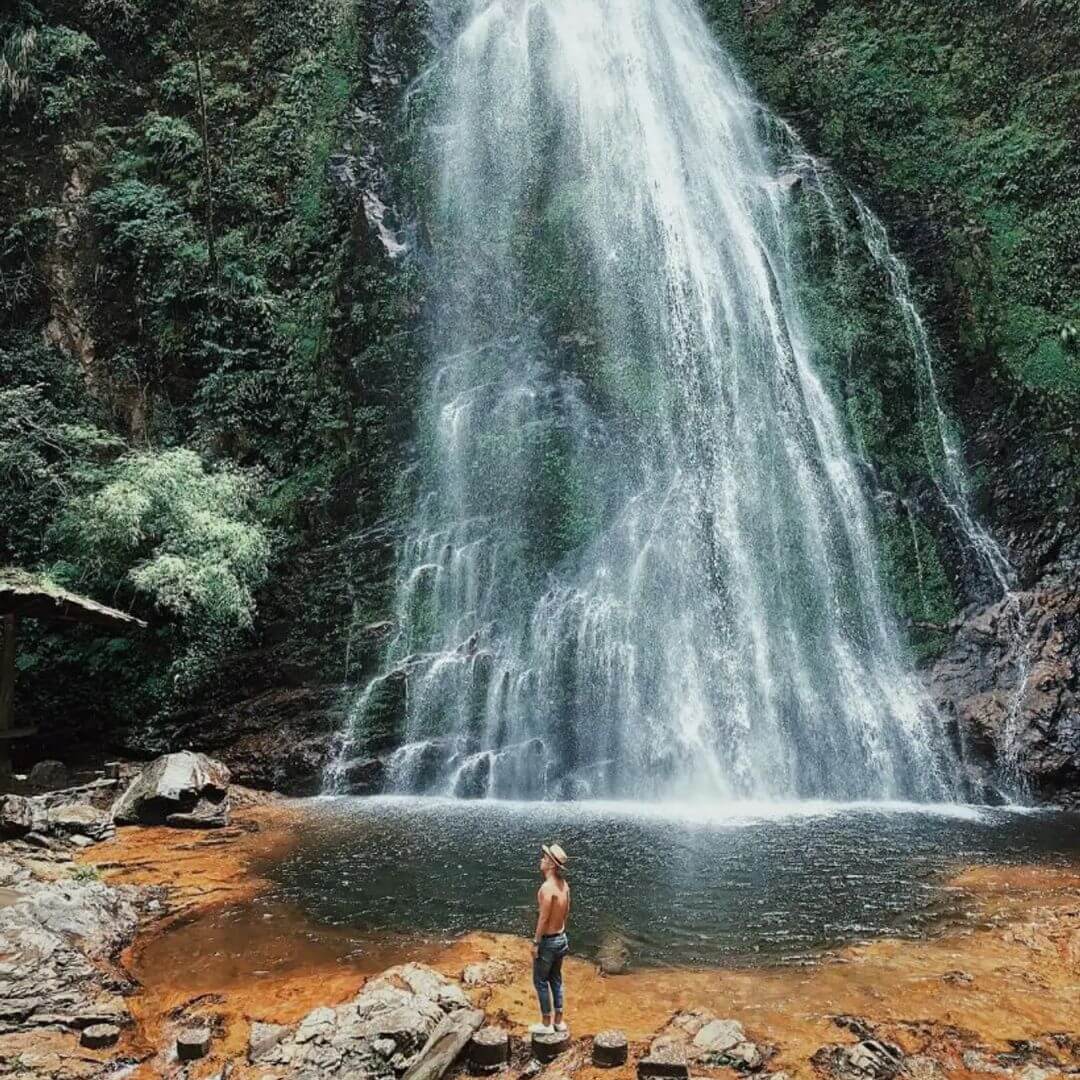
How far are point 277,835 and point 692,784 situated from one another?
605cm

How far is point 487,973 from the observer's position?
6590 mm

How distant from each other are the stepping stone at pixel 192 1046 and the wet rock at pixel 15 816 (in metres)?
5.37

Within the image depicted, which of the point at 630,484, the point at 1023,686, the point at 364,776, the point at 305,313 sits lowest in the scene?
the point at 364,776

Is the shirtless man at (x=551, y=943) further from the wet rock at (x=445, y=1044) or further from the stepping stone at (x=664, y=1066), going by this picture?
the stepping stone at (x=664, y=1066)

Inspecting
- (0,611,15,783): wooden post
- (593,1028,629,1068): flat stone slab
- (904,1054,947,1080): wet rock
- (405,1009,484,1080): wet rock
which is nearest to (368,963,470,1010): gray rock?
(405,1009,484,1080): wet rock

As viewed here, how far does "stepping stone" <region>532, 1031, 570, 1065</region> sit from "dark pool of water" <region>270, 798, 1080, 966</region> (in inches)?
62.2

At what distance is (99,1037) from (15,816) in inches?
207

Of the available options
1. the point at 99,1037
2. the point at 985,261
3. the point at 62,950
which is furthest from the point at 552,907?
the point at 985,261

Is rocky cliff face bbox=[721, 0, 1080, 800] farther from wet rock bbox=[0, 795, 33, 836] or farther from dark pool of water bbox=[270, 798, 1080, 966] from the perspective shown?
wet rock bbox=[0, 795, 33, 836]

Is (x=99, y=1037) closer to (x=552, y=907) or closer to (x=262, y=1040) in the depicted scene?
(x=262, y=1040)

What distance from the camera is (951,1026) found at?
18.6 ft

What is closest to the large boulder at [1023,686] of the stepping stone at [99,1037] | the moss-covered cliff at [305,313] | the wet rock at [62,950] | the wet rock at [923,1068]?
the moss-covered cliff at [305,313]

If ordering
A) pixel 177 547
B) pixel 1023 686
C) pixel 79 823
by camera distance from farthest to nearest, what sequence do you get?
1. pixel 177 547
2. pixel 1023 686
3. pixel 79 823

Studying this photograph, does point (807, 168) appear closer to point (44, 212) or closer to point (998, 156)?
point (998, 156)
